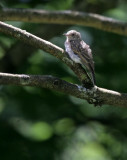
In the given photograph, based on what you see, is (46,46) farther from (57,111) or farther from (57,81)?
(57,111)

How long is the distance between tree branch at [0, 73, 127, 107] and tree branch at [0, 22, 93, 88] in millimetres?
106

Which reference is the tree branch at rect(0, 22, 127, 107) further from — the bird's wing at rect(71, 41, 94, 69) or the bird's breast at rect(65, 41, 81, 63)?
the bird's wing at rect(71, 41, 94, 69)

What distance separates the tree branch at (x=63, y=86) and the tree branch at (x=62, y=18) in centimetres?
212

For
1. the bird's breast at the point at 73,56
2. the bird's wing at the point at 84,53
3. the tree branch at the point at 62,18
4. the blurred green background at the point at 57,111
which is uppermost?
the bird's breast at the point at 73,56

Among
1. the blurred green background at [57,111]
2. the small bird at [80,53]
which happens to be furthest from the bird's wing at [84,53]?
the blurred green background at [57,111]

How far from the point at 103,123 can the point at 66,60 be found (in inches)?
106

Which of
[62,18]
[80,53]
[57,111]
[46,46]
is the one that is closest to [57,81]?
[46,46]

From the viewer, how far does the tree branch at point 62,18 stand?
647 cm

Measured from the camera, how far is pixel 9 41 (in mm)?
7730

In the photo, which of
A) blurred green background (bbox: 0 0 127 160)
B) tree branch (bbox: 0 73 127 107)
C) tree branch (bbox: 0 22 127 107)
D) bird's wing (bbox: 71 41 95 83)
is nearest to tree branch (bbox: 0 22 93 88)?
tree branch (bbox: 0 22 127 107)

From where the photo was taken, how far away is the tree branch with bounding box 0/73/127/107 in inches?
175

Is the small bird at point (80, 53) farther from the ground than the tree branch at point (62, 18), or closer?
farther from the ground

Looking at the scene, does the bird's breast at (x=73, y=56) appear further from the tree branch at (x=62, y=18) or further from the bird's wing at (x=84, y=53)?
the tree branch at (x=62, y=18)

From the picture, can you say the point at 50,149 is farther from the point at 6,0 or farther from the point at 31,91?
the point at 6,0
